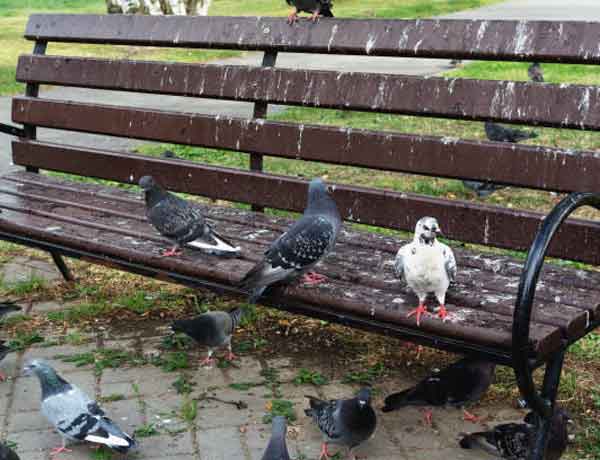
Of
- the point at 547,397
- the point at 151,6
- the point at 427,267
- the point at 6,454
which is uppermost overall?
the point at 151,6

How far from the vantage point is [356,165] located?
4758mm

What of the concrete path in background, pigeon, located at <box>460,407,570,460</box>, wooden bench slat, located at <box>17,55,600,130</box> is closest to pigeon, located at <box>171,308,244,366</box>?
wooden bench slat, located at <box>17,55,600,130</box>

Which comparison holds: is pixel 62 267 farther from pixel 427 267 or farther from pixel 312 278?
pixel 427 267

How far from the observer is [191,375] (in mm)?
4727

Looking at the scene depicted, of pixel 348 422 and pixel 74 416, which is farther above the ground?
pixel 348 422

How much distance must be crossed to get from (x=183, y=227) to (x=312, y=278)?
75cm

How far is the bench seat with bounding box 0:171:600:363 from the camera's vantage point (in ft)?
11.0

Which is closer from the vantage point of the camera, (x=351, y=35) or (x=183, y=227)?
(x=183, y=227)

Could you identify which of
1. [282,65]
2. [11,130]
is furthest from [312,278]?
[282,65]

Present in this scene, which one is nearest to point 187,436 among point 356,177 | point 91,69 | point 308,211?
point 308,211

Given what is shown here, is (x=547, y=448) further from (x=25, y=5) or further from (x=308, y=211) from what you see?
(x=25, y=5)

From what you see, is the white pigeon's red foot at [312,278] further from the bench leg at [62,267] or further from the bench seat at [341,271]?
the bench leg at [62,267]

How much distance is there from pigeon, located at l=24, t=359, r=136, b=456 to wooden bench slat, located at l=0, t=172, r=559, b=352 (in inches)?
25.1

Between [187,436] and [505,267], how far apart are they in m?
1.55
